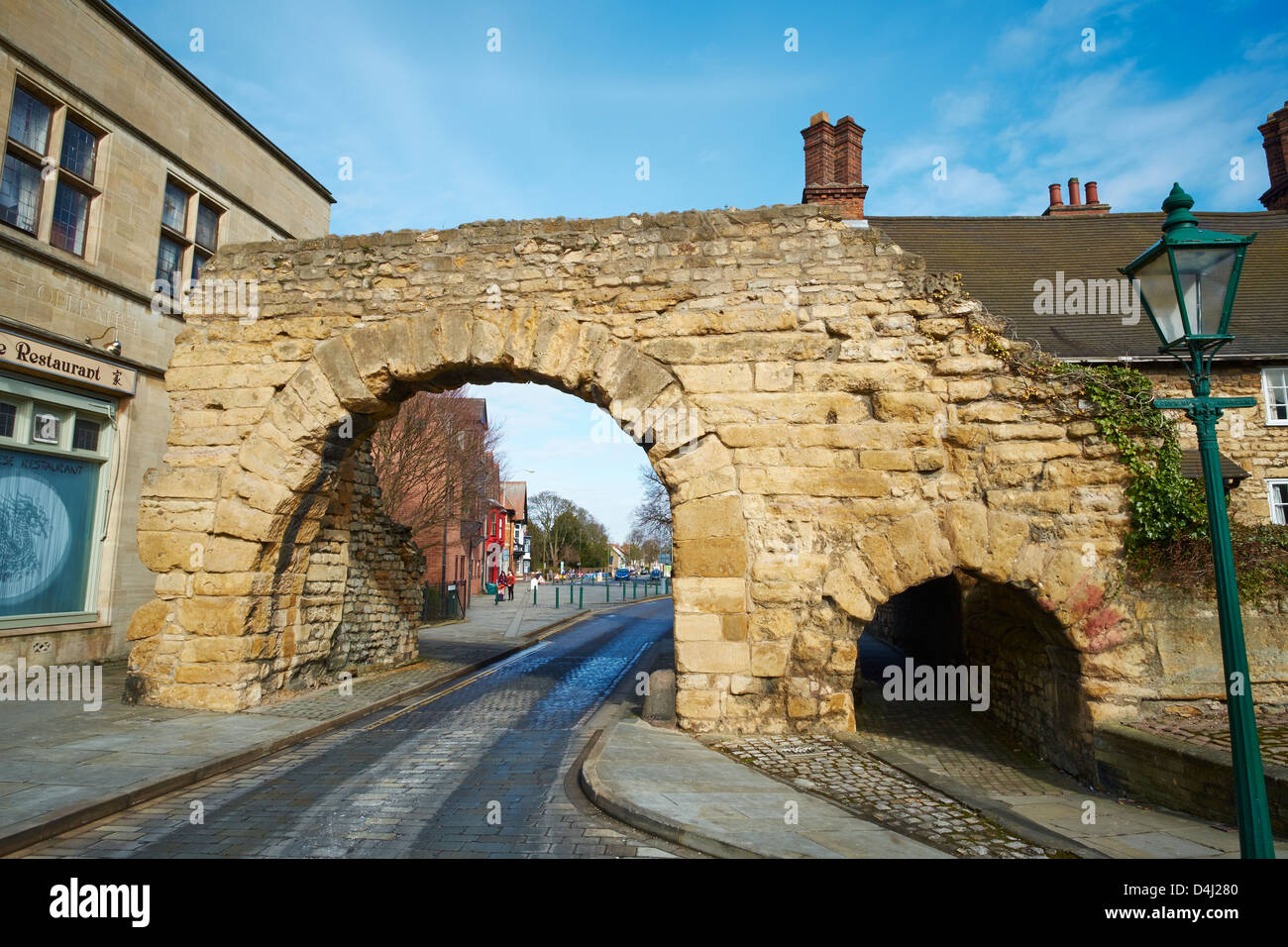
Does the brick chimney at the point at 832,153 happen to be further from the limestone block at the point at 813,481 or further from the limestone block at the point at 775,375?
the limestone block at the point at 813,481

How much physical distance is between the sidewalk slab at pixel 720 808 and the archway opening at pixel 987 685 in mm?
3116

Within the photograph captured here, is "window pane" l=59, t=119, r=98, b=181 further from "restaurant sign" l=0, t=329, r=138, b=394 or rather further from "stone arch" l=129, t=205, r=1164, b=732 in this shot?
"stone arch" l=129, t=205, r=1164, b=732

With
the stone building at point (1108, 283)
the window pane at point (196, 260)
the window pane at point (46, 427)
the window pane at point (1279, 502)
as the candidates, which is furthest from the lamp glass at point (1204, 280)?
the window pane at point (196, 260)

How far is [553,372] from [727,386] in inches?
70.9

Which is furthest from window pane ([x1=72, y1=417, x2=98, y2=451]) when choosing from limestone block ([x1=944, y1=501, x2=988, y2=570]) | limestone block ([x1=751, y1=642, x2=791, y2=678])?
limestone block ([x1=944, y1=501, x2=988, y2=570])

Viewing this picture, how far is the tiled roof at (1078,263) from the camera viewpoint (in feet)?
43.8

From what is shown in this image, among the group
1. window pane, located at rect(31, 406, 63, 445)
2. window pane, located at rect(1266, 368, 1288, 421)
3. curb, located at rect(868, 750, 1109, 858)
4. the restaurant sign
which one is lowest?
curb, located at rect(868, 750, 1109, 858)

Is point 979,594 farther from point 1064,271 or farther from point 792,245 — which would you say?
point 1064,271

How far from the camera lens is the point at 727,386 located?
7227mm

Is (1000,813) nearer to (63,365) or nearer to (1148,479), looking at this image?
(1148,479)

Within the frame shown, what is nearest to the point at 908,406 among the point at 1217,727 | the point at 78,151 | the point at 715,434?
the point at 715,434

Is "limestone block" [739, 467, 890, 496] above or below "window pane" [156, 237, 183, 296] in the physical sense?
below

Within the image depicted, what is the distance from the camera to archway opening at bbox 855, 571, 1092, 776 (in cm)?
673

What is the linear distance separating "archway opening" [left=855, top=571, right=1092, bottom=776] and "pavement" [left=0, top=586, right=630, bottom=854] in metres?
6.08
